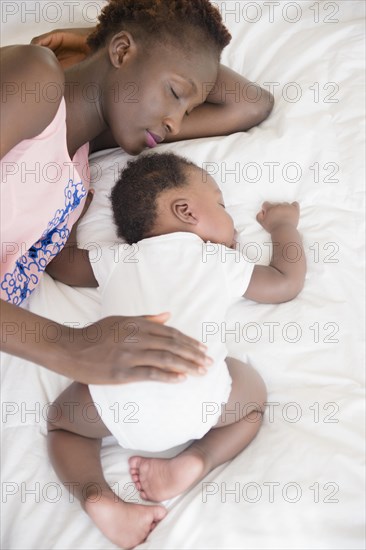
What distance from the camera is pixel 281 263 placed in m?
1.26

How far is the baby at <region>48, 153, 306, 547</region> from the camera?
981 mm

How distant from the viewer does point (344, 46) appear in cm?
155

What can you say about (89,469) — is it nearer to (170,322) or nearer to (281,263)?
(170,322)

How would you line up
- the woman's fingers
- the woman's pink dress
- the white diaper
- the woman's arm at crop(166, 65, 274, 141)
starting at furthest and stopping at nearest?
the woman's arm at crop(166, 65, 274, 141) < the woman's pink dress < the white diaper < the woman's fingers

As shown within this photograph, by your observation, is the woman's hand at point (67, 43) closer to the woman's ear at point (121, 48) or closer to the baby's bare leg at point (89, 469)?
the woman's ear at point (121, 48)

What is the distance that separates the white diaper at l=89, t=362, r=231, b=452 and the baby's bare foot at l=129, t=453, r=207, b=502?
28 millimetres

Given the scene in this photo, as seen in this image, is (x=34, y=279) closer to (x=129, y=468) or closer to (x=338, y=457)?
(x=129, y=468)

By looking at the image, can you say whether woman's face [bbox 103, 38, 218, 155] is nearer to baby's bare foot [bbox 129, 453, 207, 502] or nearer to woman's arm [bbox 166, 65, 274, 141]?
woman's arm [bbox 166, 65, 274, 141]

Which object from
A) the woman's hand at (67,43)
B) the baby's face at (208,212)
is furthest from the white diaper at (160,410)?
the woman's hand at (67,43)

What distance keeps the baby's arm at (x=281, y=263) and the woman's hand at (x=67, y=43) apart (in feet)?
2.04

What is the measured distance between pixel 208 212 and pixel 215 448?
1.52 ft

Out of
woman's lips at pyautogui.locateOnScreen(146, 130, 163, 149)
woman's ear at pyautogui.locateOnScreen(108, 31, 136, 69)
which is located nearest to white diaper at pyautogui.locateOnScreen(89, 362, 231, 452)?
woman's lips at pyautogui.locateOnScreen(146, 130, 163, 149)

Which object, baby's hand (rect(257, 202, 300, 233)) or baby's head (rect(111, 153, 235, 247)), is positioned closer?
baby's head (rect(111, 153, 235, 247))

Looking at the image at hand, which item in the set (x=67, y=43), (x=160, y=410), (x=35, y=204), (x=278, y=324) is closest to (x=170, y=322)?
(x=160, y=410)
